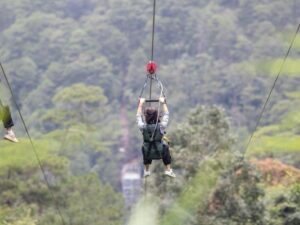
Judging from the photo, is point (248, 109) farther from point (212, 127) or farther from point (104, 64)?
A: point (212, 127)

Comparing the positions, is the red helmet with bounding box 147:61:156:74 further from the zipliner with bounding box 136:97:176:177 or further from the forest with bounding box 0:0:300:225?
the forest with bounding box 0:0:300:225

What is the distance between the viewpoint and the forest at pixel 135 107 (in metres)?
20.9

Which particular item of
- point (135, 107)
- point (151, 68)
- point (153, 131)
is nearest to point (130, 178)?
point (135, 107)

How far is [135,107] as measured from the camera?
56500mm

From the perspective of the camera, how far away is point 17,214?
22234 mm

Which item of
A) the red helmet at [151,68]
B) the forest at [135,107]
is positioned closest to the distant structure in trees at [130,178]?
the forest at [135,107]

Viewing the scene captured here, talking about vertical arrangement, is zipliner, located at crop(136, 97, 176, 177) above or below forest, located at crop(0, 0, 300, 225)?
below

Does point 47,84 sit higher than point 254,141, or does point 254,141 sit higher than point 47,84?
point 47,84

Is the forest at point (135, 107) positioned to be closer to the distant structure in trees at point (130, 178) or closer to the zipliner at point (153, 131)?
the distant structure in trees at point (130, 178)

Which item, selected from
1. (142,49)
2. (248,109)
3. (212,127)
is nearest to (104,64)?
(142,49)

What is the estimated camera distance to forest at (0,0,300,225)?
2089 cm

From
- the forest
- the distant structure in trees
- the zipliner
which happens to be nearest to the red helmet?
the zipliner

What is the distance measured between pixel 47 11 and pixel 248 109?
82.6ft

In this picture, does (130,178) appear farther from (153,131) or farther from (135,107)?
(153,131)
